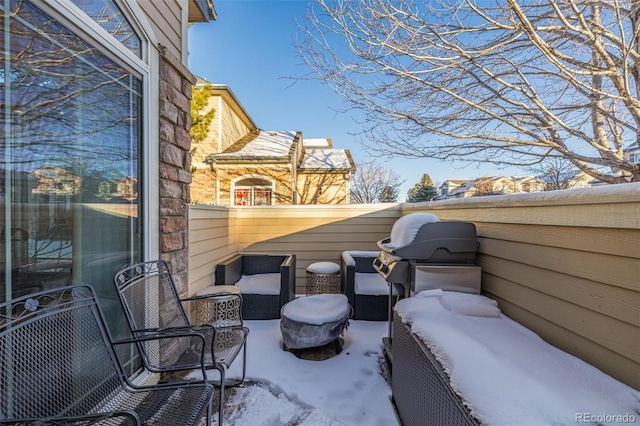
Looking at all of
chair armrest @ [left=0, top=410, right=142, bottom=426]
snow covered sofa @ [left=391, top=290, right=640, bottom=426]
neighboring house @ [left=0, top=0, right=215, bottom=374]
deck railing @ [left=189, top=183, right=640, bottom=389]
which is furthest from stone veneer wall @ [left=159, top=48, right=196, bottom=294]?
deck railing @ [left=189, top=183, right=640, bottom=389]

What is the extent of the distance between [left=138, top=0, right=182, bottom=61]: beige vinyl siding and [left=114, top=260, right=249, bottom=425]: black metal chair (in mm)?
1843

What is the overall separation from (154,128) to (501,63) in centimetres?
434

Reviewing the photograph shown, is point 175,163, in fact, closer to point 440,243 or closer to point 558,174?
point 440,243

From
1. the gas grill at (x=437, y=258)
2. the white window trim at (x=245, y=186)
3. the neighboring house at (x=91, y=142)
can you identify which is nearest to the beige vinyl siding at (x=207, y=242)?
the neighboring house at (x=91, y=142)

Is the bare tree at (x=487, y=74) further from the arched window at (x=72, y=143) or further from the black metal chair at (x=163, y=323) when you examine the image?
the black metal chair at (x=163, y=323)

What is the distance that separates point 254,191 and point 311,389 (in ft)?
25.8

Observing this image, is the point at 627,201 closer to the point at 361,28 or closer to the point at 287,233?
the point at 361,28

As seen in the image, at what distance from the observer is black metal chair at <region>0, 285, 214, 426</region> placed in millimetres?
1171

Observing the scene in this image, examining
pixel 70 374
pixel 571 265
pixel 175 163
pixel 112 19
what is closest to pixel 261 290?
pixel 175 163

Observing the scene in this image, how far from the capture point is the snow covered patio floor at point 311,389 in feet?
6.32

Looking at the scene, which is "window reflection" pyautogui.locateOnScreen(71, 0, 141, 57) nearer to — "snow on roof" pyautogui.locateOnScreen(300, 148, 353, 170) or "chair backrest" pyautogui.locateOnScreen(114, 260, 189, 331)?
"chair backrest" pyautogui.locateOnScreen(114, 260, 189, 331)

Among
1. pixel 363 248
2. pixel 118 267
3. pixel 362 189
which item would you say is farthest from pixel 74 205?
pixel 362 189

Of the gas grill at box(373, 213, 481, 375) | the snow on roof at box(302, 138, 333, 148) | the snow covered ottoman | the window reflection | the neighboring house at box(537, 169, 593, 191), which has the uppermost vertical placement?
the snow on roof at box(302, 138, 333, 148)

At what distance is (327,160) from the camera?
11.2m
